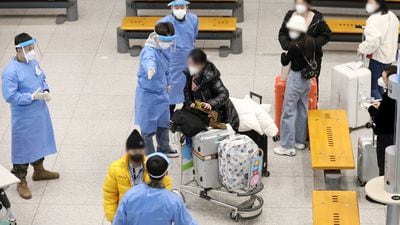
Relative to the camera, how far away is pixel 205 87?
8680 mm

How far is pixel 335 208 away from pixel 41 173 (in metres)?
2.94

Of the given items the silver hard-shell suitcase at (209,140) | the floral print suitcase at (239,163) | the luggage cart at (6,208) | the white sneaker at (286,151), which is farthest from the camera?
the white sneaker at (286,151)

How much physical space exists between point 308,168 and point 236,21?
3.66 metres

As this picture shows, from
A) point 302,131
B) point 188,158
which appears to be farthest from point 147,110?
point 302,131

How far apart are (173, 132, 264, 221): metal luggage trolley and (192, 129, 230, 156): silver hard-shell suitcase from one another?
208 mm

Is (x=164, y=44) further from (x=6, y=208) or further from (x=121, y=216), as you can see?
(x=121, y=216)

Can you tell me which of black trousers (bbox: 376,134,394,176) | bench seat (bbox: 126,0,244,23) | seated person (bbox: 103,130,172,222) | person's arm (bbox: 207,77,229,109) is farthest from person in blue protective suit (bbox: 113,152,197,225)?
bench seat (bbox: 126,0,244,23)

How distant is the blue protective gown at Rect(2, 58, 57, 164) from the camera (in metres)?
8.60

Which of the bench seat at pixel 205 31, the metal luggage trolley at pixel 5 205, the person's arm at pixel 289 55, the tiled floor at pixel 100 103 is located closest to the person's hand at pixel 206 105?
the tiled floor at pixel 100 103

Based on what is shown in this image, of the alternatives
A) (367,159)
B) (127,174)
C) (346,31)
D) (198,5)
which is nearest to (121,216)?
(127,174)

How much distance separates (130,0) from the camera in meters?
12.8

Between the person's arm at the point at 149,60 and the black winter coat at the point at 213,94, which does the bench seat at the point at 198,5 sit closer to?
the person's arm at the point at 149,60

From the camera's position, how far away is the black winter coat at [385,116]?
27.1 ft

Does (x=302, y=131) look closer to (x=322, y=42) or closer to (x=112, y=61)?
(x=322, y=42)
